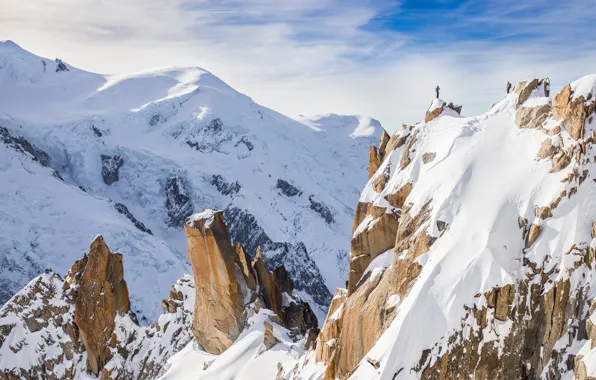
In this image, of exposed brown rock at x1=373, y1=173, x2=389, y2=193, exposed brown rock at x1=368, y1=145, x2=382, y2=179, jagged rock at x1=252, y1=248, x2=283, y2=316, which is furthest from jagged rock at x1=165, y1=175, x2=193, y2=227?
exposed brown rock at x1=373, y1=173, x2=389, y2=193

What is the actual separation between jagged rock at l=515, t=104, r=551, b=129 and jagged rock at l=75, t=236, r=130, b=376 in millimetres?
42961

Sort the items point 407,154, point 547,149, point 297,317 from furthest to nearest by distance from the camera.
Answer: point 297,317
point 407,154
point 547,149

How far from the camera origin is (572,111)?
27.8 m

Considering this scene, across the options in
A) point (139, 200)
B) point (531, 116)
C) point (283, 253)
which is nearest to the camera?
point (531, 116)

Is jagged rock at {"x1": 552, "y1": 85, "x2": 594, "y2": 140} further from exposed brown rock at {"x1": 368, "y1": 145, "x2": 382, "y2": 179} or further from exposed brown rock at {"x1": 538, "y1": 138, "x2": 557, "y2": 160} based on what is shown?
exposed brown rock at {"x1": 368, "y1": 145, "x2": 382, "y2": 179}

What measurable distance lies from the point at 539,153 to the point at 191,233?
29.7 m

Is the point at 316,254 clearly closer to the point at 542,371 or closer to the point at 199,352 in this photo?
the point at 199,352

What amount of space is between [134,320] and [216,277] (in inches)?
650

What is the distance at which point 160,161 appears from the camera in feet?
563

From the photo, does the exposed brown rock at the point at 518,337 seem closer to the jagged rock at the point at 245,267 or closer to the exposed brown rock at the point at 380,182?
the exposed brown rock at the point at 380,182

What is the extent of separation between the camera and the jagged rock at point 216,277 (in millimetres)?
49344

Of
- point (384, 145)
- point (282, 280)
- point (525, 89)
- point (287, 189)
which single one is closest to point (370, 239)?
point (384, 145)

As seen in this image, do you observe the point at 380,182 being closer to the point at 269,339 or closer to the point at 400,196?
the point at 400,196

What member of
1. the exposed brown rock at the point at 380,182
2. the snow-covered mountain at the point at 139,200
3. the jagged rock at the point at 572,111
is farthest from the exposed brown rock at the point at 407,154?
the snow-covered mountain at the point at 139,200
